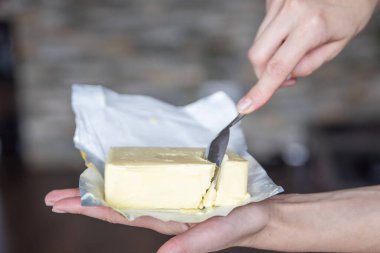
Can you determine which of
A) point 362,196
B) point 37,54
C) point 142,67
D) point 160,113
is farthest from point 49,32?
point 362,196

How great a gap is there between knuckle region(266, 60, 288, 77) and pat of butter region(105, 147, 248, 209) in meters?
0.16

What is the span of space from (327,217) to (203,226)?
0.27 metres

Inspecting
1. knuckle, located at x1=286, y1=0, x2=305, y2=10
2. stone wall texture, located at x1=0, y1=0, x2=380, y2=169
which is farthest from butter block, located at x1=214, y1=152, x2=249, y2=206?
stone wall texture, located at x1=0, y1=0, x2=380, y2=169

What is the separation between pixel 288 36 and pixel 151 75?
7.73 ft

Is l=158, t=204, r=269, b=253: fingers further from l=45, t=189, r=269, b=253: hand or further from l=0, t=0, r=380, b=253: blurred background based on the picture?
l=0, t=0, r=380, b=253: blurred background

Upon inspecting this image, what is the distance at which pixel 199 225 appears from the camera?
89cm

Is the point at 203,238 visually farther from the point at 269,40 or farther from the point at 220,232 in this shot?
the point at 269,40

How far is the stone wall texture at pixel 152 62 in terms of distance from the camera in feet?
10.4

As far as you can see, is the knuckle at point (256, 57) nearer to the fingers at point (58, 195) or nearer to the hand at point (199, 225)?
the hand at point (199, 225)


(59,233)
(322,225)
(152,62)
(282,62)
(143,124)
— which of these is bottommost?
(59,233)

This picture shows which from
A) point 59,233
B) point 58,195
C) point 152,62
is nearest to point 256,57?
point 58,195

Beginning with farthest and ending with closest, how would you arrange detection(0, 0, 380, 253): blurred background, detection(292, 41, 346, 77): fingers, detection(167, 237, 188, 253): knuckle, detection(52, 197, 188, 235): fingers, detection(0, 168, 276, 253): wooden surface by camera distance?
detection(0, 0, 380, 253): blurred background, detection(0, 168, 276, 253): wooden surface, detection(292, 41, 346, 77): fingers, detection(52, 197, 188, 235): fingers, detection(167, 237, 188, 253): knuckle

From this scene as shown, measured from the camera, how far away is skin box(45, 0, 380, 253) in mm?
929

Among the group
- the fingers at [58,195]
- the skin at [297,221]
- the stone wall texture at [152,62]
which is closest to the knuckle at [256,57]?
the skin at [297,221]
